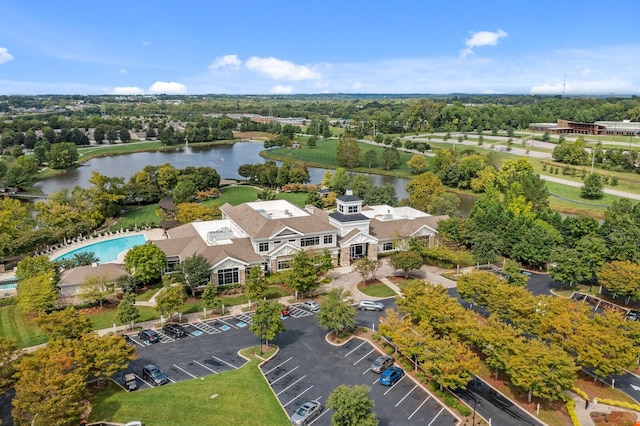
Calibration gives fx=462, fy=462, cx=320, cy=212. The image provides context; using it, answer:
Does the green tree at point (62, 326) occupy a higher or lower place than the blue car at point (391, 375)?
higher

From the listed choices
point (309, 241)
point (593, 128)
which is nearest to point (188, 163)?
point (309, 241)

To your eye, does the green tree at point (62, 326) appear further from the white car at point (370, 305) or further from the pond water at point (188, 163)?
the pond water at point (188, 163)

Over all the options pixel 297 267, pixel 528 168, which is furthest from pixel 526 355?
pixel 528 168

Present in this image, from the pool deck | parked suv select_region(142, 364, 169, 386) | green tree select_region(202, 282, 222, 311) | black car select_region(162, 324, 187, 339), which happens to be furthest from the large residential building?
parked suv select_region(142, 364, 169, 386)

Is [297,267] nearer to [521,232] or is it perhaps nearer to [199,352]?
[199,352]

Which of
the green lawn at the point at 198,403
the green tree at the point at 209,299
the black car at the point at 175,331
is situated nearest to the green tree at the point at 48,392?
the green lawn at the point at 198,403

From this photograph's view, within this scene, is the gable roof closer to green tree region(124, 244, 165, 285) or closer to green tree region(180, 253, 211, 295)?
green tree region(180, 253, 211, 295)

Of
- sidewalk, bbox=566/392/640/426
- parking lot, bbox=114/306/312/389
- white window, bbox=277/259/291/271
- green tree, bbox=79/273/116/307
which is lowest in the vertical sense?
sidewalk, bbox=566/392/640/426
